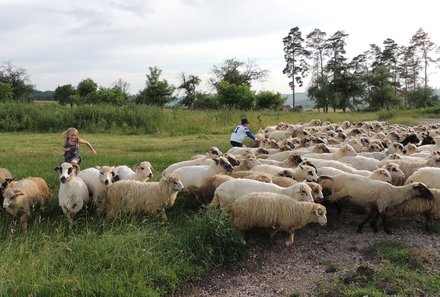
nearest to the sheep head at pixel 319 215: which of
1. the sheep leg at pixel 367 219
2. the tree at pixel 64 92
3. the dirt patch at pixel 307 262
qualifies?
the dirt patch at pixel 307 262

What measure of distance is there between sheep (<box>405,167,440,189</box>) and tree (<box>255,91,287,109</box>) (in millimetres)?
48402

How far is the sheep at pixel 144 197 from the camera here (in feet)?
26.0

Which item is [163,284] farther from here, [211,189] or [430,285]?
[430,285]

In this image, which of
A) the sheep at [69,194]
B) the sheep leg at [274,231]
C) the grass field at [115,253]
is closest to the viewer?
the grass field at [115,253]

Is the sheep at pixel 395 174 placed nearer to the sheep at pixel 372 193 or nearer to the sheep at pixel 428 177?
the sheep at pixel 428 177

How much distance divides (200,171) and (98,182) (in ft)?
6.96

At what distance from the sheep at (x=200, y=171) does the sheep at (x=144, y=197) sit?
3.26 ft

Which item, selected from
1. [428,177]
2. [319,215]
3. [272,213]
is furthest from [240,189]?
[428,177]

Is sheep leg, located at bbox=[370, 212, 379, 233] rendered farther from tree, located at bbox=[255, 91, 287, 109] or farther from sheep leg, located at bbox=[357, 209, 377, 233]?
tree, located at bbox=[255, 91, 287, 109]

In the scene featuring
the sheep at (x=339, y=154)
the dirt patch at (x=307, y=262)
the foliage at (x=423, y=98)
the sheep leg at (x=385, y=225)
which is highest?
the foliage at (x=423, y=98)

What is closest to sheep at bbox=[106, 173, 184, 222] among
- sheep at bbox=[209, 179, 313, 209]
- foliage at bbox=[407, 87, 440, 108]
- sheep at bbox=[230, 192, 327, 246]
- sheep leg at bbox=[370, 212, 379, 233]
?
sheep at bbox=[209, 179, 313, 209]

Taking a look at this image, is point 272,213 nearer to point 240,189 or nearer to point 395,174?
point 240,189

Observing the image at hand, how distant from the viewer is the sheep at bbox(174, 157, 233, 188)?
29.2 ft

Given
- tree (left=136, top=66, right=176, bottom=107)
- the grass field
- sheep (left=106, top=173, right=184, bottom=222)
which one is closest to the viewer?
the grass field
